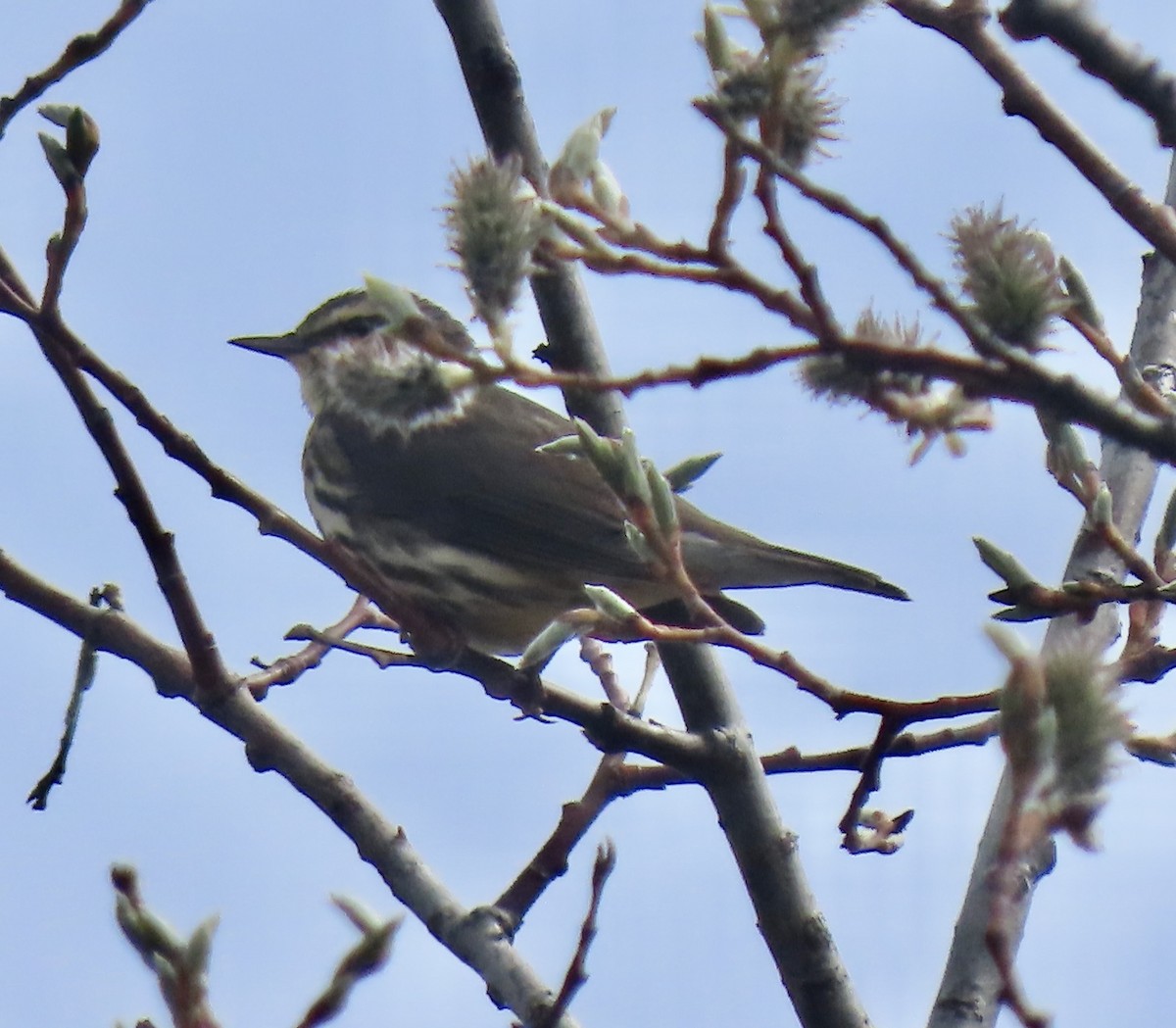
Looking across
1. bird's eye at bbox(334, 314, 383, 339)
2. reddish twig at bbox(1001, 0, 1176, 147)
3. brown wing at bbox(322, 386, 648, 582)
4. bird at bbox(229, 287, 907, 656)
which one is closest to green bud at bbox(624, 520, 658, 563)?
reddish twig at bbox(1001, 0, 1176, 147)

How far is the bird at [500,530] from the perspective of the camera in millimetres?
5246

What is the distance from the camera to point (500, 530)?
18.6 ft

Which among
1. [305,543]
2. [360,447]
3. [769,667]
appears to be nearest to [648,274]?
[769,667]

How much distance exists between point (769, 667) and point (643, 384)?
0.61 meters

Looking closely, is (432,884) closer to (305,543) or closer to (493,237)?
(305,543)

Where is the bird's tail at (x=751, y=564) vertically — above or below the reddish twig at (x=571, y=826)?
above

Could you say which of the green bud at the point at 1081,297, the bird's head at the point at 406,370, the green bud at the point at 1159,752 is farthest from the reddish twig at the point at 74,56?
the green bud at the point at 1159,752

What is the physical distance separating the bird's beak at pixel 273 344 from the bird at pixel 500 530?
30.8 inches

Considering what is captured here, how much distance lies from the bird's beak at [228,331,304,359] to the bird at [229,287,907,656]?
0.78 m

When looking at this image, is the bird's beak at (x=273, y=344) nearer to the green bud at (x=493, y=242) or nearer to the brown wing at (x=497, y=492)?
the brown wing at (x=497, y=492)

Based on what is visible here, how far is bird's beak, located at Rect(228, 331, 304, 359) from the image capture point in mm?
6957

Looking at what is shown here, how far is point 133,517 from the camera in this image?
294cm

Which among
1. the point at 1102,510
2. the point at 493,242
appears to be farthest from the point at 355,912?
the point at 1102,510

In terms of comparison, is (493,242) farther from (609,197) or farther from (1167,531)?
(1167,531)
